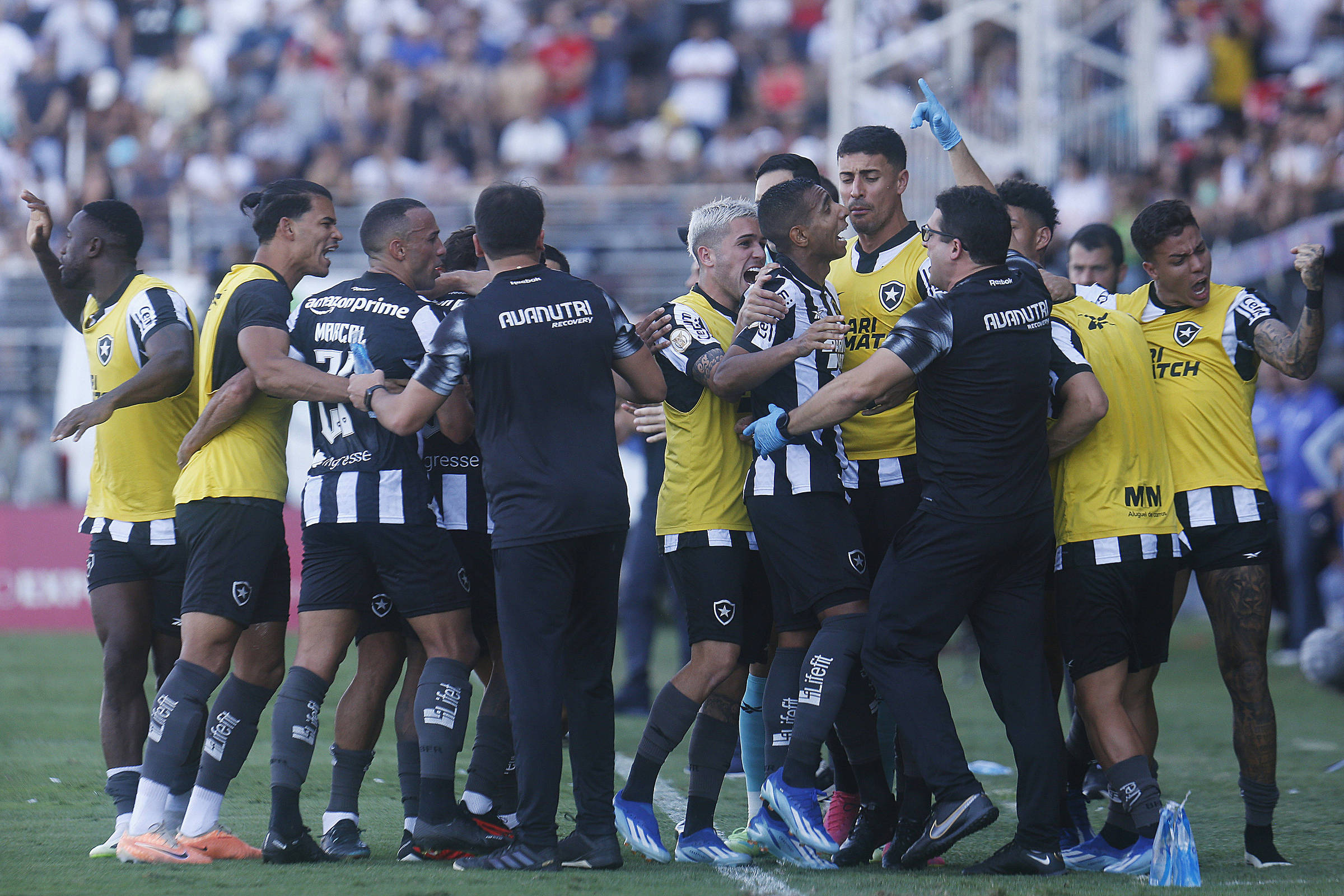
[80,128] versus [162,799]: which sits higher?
[80,128]

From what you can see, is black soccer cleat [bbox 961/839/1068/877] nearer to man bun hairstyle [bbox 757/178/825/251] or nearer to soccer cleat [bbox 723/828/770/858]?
soccer cleat [bbox 723/828/770/858]

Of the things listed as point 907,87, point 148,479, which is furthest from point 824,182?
point 907,87

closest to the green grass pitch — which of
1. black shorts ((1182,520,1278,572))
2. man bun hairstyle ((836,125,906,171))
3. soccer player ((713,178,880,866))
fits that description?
soccer player ((713,178,880,866))

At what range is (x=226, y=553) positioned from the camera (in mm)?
5766

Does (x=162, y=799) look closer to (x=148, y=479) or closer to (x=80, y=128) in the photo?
(x=148, y=479)

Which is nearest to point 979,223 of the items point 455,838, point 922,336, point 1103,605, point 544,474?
point 922,336

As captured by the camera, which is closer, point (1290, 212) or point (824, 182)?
point (824, 182)

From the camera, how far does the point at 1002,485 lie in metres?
5.45

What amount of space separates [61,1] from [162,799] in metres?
19.0

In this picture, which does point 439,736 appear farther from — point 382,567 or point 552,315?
point 552,315

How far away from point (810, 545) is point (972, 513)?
24.3 inches

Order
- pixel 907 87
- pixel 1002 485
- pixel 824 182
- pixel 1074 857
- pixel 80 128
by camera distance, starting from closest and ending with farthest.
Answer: pixel 1002 485, pixel 1074 857, pixel 824 182, pixel 907 87, pixel 80 128

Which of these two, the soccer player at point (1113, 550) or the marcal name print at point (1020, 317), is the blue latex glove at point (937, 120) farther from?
the marcal name print at point (1020, 317)

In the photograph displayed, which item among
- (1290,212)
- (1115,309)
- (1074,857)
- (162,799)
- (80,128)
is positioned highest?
(80,128)
